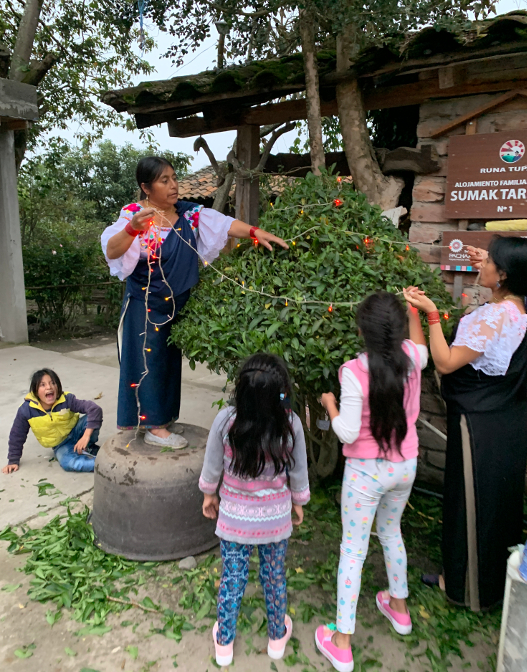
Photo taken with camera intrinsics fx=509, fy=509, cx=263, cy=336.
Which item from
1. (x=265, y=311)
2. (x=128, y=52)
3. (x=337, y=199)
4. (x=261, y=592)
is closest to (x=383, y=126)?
(x=337, y=199)

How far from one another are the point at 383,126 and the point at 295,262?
2.40 meters

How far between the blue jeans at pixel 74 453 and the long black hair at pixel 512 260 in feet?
10.1

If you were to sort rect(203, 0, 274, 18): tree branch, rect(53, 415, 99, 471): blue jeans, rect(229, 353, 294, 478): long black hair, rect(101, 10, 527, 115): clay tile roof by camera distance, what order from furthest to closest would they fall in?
rect(203, 0, 274, 18): tree branch → rect(53, 415, 99, 471): blue jeans → rect(101, 10, 527, 115): clay tile roof → rect(229, 353, 294, 478): long black hair

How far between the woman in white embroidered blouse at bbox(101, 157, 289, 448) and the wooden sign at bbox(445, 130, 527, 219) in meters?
1.55

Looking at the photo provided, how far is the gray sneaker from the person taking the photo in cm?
297

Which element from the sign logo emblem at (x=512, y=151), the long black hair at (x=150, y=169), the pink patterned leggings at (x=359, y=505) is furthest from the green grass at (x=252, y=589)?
the sign logo emblem at (x=512, y=151)

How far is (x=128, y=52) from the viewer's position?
33.6 feet

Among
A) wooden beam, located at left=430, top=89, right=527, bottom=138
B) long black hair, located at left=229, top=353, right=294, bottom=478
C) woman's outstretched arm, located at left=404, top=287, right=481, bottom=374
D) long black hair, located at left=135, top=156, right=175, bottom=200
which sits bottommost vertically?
long black hair, located at left=229, top=353, right=294, bottom=478

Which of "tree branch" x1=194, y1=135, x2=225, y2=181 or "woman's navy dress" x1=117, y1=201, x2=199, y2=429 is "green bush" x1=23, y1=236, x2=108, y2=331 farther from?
"woman's navy dress" x1=117, y1=201, x2=199, y2=429

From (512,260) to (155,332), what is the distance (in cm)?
182

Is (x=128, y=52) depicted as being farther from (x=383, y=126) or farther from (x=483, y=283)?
(x=483, y=283)

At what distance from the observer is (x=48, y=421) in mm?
3766

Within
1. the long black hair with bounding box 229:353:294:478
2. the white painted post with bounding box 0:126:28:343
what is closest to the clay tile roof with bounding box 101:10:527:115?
the long black hair with bounding box 229:353:294:478

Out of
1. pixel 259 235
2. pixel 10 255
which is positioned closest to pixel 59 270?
pixel 10 255
